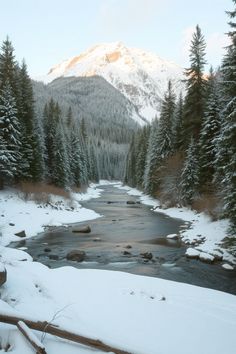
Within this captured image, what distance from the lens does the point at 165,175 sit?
4162 centimetres

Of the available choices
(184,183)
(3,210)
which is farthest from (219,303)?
(184,183)

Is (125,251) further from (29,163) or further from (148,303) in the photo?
(29,163)

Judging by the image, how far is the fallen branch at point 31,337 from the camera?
5.76m

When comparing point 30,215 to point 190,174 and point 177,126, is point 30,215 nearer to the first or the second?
point 190,174

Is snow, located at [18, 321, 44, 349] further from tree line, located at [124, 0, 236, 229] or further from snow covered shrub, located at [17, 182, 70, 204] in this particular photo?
snow covered shrub, located at [17, 182, 70, 204]

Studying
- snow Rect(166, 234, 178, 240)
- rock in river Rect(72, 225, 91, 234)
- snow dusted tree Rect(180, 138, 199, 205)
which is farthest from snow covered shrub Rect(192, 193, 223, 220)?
rock in river Rect(72, 225, 91, 234)

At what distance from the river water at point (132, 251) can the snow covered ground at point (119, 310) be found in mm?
2237

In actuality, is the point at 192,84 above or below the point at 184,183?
above

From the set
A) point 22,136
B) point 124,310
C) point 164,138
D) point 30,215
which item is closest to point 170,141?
point 164,138

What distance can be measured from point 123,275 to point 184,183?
2353cm

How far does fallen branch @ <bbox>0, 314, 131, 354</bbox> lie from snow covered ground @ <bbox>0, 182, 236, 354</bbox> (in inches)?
3.9

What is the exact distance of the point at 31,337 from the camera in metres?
5.95

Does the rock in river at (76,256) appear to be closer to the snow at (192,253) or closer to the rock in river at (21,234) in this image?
the snow at (192,253)

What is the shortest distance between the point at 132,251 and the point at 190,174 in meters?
17.4
